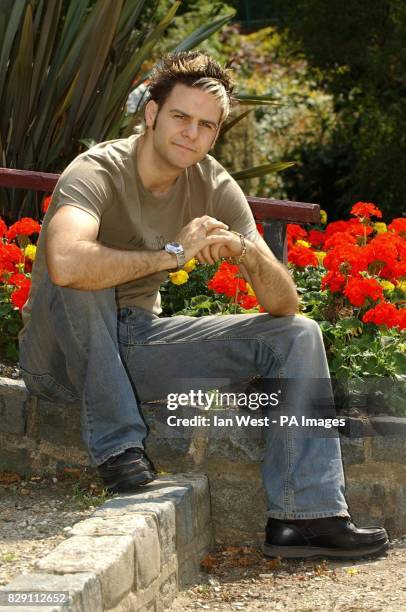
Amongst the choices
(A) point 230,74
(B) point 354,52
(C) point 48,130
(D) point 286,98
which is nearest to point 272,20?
(D) point 286,98

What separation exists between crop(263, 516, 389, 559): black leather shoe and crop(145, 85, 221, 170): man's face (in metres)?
1.20

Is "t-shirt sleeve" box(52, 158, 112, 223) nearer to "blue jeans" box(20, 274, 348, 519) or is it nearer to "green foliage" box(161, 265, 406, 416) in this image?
"blue jeans" box(20, 274, 348, 519)

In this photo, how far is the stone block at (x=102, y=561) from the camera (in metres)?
2.70

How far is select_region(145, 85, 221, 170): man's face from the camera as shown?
140 inches

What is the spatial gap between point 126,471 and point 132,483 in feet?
0.14

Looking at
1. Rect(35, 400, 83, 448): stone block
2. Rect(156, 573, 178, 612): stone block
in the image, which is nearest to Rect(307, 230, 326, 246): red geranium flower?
Rect(35, 400, 83, 448): stone block

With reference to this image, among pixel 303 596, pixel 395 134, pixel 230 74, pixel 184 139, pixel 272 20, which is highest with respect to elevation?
pixel 272 20

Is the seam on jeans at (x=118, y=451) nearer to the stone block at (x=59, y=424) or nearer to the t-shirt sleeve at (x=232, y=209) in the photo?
the stone block at (x=59, y=424)

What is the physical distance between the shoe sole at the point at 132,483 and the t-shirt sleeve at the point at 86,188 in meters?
0.79

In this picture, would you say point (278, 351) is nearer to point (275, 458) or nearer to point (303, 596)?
point (275, 458)

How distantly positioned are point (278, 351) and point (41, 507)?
2.99ft

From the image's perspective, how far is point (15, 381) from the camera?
392 cm

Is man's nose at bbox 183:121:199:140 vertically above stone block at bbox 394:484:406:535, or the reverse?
man's nose at bbox 183:121:199:140

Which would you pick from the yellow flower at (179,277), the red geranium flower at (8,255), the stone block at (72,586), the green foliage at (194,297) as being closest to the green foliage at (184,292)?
the green foliage at (194,297)
